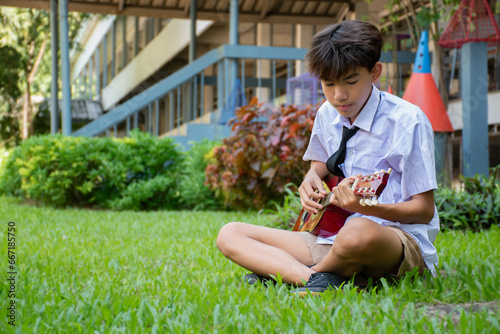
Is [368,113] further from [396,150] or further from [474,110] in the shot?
[474,110]

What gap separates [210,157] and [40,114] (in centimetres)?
1413

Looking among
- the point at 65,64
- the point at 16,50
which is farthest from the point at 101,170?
the point at 16,50

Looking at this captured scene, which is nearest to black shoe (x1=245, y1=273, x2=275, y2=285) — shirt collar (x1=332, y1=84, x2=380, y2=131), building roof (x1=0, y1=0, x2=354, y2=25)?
shirt collar (x1=332, y1=84, x2=380, y2=131)

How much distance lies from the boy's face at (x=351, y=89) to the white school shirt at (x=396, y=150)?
0.08 metres

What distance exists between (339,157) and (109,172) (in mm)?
6096

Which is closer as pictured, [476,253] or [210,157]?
[476,253]

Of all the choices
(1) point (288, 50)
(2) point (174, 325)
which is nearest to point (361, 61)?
(2) point (174, 325)

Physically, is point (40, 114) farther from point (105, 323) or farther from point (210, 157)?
point (105, 323)

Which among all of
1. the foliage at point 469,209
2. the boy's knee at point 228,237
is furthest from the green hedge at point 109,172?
the boy's knee at point 228,237

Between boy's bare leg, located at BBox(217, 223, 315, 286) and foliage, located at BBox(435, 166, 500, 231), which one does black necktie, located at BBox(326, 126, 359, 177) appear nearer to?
boy's bare leg, located at BBox(217, 223, 315, 286)

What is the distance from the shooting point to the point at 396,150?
257 centimetres

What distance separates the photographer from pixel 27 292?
2.82m

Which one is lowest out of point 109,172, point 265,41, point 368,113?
point 109,172

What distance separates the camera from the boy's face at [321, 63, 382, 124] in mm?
2598
